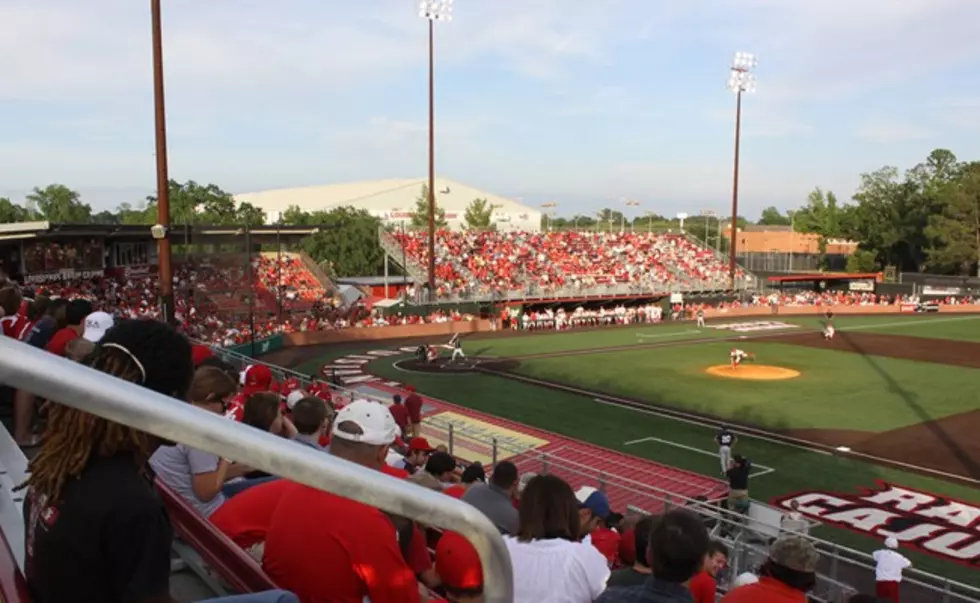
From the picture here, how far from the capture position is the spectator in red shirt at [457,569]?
2.96 meters

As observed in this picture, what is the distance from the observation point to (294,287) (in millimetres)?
45062

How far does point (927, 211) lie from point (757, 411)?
73579 millimetres

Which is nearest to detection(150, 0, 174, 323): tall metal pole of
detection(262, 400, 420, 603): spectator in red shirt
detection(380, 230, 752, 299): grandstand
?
detection(262, 400, 420, 603): spectator in red shirt

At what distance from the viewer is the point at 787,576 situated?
4.21m

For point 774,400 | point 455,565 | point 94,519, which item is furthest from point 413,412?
point 774,400

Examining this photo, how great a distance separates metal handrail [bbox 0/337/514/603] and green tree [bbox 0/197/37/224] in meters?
99.7

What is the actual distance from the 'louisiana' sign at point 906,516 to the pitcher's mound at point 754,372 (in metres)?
13.0

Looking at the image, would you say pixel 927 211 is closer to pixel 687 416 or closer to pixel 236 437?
pixel 687 416

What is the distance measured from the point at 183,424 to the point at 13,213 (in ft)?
356

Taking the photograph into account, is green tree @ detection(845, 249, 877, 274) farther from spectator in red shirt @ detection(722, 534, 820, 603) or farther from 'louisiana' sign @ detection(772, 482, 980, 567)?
spectator in red shirt @ detection(722, 534, 820, 603)

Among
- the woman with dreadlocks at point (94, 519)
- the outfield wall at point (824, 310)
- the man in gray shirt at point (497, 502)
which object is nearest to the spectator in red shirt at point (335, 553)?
the woman with dreadlocks at point (94, 519)

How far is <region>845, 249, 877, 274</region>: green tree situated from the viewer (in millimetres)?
89512

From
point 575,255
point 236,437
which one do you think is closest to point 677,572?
point 236,437

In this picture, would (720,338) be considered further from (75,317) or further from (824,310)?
(75,317)
